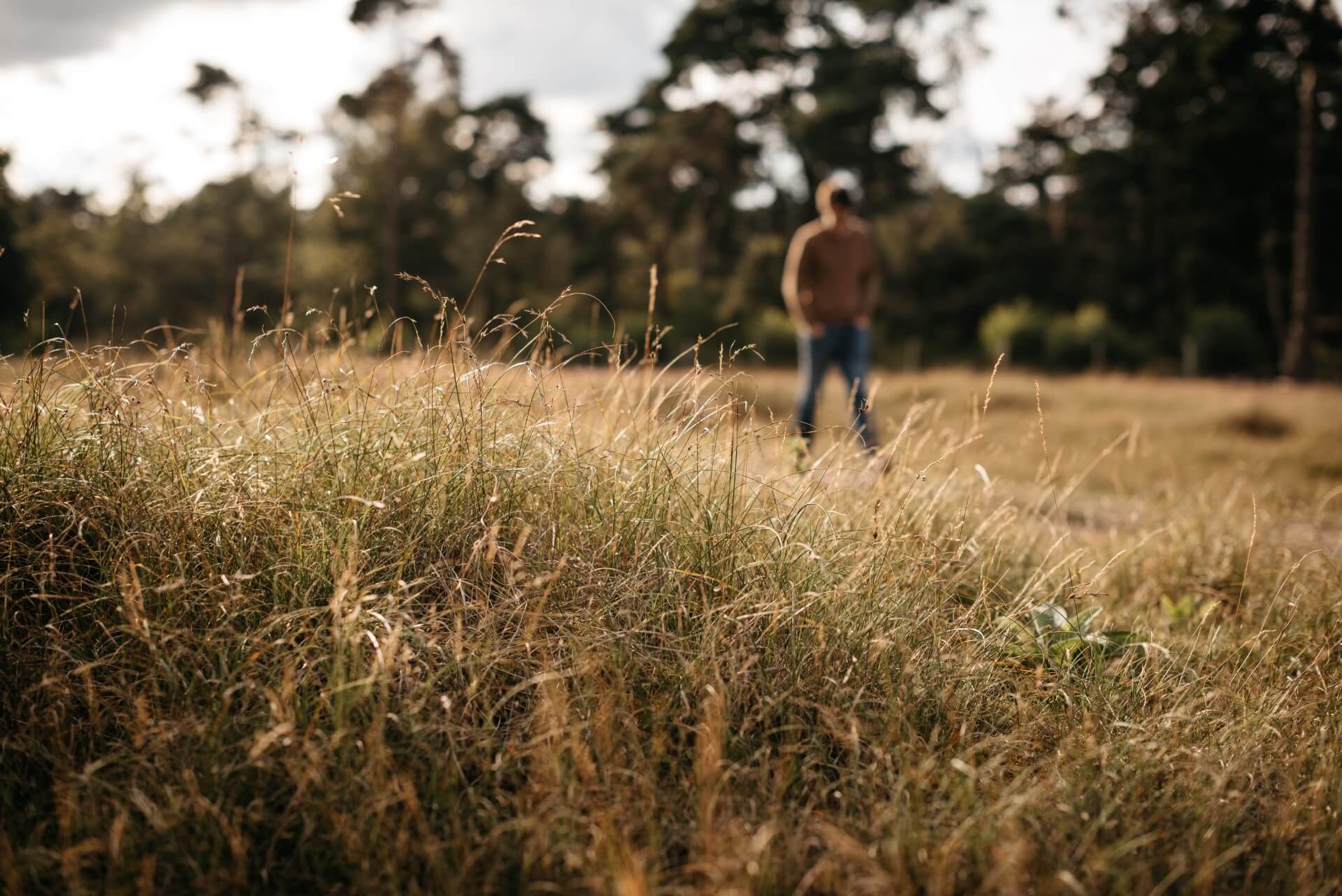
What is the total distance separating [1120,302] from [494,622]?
3252 centimetres

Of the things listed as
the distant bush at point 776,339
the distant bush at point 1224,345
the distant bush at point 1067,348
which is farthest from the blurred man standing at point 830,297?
the distant bush at point 1224,345

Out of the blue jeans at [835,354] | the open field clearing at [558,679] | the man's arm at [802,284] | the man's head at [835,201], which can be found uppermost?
the man's head at [835,201]

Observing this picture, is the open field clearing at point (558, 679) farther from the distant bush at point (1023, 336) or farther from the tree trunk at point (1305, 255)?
the distant bush at point (1023, 336)

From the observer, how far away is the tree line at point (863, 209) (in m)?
24.8

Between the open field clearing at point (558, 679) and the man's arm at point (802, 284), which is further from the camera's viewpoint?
the man's arm at point (802, 284)

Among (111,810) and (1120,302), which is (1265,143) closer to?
(1120,302)

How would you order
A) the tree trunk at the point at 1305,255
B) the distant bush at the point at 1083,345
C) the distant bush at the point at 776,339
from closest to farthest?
the tree trunk at the point at 1305,255
the distant bush at the point at 776,339
the distant bush at the point at 1083,345

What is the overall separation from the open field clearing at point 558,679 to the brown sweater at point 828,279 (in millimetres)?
3483

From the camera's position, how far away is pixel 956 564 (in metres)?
3.07

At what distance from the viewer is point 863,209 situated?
2792 cm

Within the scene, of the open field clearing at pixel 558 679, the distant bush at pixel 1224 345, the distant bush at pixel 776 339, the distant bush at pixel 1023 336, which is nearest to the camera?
the open field clearing at pixel 558 679

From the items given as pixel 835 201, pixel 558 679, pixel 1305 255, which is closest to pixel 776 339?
pixel 1305 255

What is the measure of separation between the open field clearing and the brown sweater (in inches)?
137

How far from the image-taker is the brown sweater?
6.50 meters
